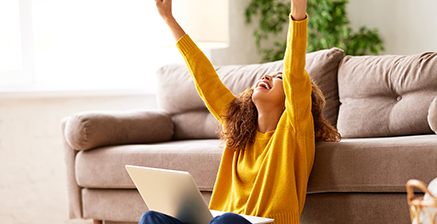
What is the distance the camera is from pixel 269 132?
1.34 m

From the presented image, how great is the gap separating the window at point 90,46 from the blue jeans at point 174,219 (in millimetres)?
1742

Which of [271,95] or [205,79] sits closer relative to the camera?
[271,95]

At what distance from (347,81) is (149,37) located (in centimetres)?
112

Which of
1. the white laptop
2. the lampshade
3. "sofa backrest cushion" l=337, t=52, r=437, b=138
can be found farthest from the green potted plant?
the white laptop

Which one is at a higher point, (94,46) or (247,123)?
(94,46)

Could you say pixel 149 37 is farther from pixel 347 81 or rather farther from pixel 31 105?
pixel 347 81

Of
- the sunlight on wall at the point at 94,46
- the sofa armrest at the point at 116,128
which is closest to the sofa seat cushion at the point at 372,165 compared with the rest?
the sofa armrest at the point at 116,128

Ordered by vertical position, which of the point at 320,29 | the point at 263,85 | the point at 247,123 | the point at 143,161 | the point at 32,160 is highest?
the point at 320,29

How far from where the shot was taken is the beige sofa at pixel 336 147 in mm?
1300

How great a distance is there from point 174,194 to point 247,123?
1.25 ft

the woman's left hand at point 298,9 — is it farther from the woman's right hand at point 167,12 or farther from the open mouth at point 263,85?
the woman's right hand at point 167,12

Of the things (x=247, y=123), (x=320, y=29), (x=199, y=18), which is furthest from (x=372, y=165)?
(x=320, y=29)

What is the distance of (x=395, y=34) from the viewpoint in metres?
3.08

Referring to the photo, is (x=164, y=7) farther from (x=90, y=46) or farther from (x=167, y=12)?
(x=90, y=46)
